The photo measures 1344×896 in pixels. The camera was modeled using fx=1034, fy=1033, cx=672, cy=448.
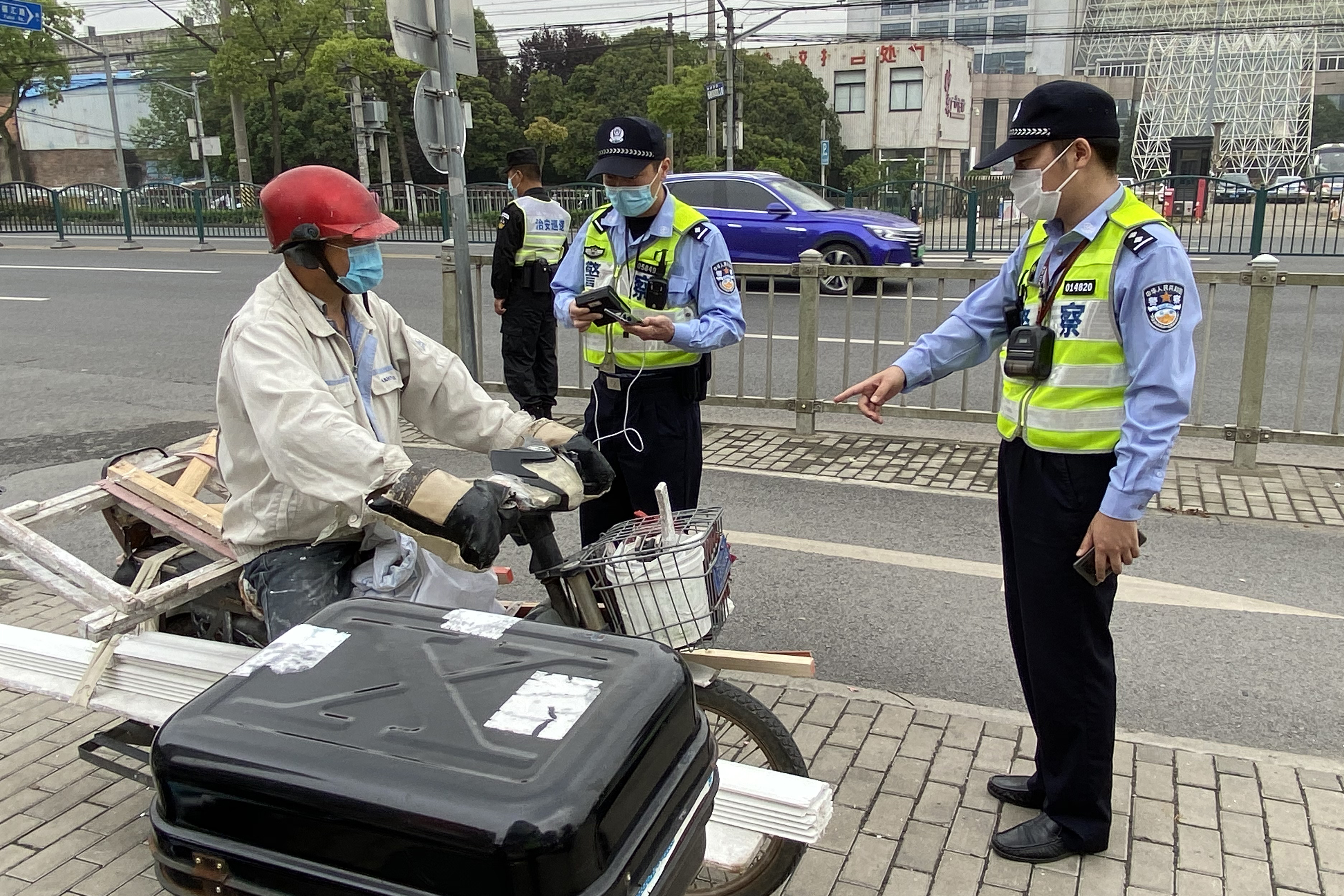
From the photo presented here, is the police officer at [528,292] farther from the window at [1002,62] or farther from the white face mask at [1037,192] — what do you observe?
the window at [1002,62]

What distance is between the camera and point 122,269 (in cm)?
1864


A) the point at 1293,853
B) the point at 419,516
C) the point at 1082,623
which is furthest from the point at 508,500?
the point at 1293,853

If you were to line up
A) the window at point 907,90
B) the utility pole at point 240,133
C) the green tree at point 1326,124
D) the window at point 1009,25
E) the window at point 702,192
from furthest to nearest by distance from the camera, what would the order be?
the window at point 1009,25 → the green tree at point 1326,124 → the window at point 907,90 → the utility pole at point 240,133 → the window at point 702,192

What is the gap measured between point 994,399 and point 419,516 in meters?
5.51

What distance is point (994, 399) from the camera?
690 cm

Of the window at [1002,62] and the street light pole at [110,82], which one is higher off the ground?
the window at [1002,62]

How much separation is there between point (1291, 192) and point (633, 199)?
59.7 feet

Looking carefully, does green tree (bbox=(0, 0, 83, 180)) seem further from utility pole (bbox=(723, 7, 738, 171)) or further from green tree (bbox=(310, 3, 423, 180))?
utility pole (bbox=(723, 7, 738, 171))

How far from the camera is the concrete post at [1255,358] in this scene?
240 inches

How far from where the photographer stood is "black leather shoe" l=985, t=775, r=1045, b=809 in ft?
9.98

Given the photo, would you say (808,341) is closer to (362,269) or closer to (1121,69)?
(362,269)

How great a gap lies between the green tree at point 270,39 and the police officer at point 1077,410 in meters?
35.8

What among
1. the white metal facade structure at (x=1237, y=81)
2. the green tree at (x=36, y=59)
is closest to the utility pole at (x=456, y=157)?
the green tree at (x=36, y=59)

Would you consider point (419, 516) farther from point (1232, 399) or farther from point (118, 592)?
point (1232, 399)
